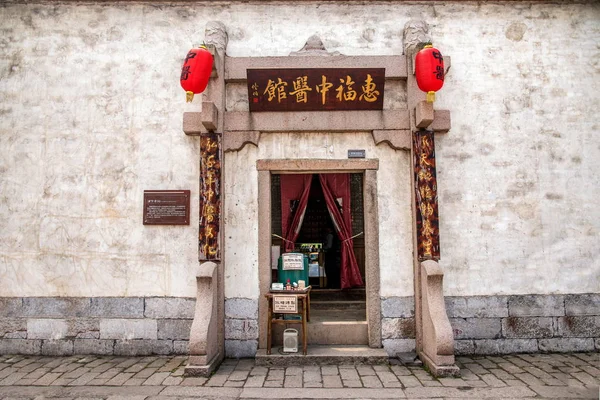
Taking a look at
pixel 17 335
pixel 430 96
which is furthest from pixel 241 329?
pixel 430 96

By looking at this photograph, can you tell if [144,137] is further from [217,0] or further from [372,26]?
[372,26]

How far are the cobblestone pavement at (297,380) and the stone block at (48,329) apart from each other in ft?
1.11

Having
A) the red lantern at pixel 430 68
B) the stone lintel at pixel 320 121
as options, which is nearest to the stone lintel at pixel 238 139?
the stone lintel at pixel 320 121

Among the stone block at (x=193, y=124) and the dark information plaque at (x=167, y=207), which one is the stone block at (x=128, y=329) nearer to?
the dark information plaque at (x=167, y=207)

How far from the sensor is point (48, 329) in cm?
578

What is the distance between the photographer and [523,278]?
5793 mm

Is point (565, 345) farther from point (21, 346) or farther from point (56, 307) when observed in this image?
point (21, 346)

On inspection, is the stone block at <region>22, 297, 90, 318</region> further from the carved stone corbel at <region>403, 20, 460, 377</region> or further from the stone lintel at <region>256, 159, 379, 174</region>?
the carved stone corbel at <region>403, 20, 460, 377</region>

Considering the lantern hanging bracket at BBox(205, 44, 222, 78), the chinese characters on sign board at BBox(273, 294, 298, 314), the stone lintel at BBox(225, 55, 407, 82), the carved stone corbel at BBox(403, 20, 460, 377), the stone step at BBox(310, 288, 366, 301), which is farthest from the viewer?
the stone step at BBox(310, 288, 366, 301)

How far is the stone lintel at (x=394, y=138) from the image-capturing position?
19.0 ft

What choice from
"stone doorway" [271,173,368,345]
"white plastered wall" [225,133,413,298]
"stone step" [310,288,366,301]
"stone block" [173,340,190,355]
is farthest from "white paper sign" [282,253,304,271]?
"stone step" [310,288,366,301]

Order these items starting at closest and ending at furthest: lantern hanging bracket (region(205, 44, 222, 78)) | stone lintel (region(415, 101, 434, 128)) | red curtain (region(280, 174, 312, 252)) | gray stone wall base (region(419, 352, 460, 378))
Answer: gray stone wall base (region(419, 352, 460, 378)) → stone lintel (region(415, 101, 434, 128)) → lantern hanging bracket (region(205, 44, 222, 78)) → red curtain (region(280, 174, 312, 252))

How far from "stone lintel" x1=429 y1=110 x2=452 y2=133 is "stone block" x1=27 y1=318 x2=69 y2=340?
247 inches

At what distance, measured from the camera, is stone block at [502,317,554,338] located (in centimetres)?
571
